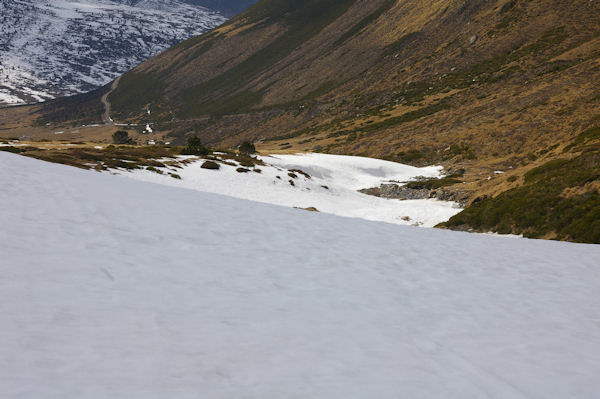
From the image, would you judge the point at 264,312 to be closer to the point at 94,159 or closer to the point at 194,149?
the point at 94,159

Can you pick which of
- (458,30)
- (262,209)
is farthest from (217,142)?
(262,209)

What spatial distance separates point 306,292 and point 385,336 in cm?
205

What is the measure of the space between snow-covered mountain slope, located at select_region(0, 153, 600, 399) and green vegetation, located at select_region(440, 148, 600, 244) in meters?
9.92

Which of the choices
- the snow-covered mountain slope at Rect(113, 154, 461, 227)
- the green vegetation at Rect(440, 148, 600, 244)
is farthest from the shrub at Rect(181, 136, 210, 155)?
the green vegetation at Rect(440, 148, 600, 244)

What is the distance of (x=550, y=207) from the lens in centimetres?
2330

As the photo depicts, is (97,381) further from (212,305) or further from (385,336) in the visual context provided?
(385,336)

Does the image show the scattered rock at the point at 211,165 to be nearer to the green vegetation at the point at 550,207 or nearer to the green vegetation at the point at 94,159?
the green vegetation at the point at 94,159

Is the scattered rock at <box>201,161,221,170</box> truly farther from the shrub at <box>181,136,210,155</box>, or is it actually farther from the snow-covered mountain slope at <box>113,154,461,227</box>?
the shrub at <box>181,136,210,155</box>

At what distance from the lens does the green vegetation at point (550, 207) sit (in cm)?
2047

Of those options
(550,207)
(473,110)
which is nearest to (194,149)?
(550,207)

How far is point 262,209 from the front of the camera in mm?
16328

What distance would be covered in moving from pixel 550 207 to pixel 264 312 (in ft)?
74.9

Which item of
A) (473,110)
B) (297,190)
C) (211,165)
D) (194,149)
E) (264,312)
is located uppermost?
(473,110)

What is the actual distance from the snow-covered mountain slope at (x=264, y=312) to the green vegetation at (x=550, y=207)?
992cm
